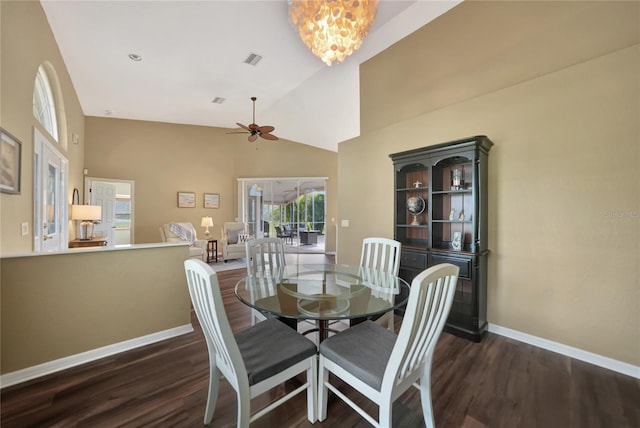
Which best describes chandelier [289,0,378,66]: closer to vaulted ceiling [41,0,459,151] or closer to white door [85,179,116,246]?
vaulted ceiling [41,0,459,151]

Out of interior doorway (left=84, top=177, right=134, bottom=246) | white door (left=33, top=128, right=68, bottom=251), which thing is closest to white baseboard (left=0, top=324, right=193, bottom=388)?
white door (left=33, top=128, right=68, bottom=251)

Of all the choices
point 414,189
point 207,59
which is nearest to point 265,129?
point 207,59

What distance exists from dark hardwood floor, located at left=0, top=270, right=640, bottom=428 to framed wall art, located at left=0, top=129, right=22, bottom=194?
152cm

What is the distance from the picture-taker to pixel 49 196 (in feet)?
11.0

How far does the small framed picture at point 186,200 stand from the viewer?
22.5 ft

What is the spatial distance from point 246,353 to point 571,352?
8.83 ft

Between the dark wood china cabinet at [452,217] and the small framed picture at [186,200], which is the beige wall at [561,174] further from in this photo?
the small framed picture at [186,200]

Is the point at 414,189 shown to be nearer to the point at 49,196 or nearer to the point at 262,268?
the point at 262,268

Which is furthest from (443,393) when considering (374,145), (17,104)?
(17,104)

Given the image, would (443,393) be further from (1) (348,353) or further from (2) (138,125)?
(2) (138,125)

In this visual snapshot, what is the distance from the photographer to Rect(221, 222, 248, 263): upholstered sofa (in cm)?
629

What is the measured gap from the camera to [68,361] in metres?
2.01

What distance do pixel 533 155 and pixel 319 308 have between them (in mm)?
2433

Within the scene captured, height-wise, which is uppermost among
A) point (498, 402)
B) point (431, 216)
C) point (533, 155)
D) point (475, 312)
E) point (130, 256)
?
point (533, 155)
